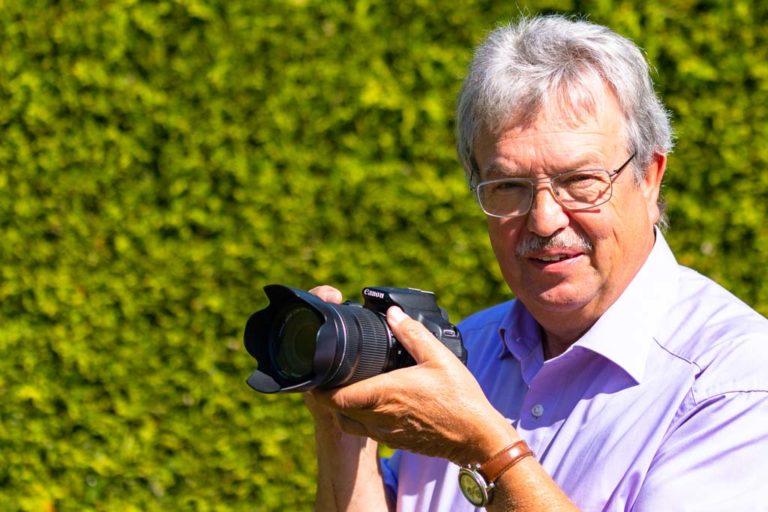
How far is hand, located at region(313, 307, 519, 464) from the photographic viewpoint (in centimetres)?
173

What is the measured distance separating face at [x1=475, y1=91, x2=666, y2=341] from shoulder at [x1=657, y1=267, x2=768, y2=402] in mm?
137

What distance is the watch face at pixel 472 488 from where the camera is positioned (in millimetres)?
1721

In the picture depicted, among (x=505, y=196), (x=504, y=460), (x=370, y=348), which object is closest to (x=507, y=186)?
(x=505, y=196)

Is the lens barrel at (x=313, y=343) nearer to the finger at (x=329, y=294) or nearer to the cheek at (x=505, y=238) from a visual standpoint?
the finger at (x=329, y=294)

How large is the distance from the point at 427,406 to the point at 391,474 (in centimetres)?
50

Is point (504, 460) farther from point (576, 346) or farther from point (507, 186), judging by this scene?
point (507, 186)

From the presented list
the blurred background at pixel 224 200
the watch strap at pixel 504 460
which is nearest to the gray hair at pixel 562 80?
the watch strap at pixel 504 460

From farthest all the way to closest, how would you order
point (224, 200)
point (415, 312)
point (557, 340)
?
point (224, 200), point (557, 340), point (415, 312)

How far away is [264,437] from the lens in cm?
373

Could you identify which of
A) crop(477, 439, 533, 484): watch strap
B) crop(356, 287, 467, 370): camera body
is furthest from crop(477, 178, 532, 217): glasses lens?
crop(477, 439, 533, 484): watch strap

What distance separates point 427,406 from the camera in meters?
1.78

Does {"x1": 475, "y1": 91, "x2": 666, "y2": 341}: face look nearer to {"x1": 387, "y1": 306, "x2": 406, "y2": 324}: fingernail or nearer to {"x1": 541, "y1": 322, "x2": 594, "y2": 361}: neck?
{"x1": 541, "y1": 322, "x2": 594, "y2": 361}: neck

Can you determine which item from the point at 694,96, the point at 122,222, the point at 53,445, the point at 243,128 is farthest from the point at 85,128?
the point at 694,96

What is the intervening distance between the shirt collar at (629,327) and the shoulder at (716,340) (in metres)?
0.03
